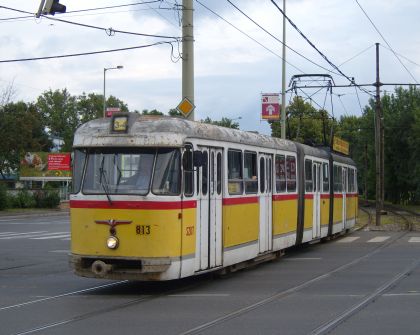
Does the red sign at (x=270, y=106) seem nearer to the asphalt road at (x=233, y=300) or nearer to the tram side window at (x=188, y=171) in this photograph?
the asphalt road at (x=233, y=300)

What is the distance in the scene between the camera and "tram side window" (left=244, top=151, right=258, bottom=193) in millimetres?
14312

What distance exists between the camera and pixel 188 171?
11.7 meters

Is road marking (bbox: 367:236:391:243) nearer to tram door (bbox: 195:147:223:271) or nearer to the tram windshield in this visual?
tram door (bbox: 195:147:223:271)

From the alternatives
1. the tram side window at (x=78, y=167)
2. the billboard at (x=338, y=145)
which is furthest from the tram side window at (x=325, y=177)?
the tram side window at (x=78, y=167)

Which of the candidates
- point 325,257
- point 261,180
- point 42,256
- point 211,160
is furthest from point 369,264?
point 42,256

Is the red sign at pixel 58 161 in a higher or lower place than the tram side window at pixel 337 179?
higher

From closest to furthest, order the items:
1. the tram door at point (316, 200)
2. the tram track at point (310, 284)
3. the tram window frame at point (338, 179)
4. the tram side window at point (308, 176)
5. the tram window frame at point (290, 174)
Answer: the tram track at point (310, 284), the tram window frame at point (290, 174), the tram side window at point (308, 176), the tram door at point (316, 200), the tram window frame at point (338, 179)

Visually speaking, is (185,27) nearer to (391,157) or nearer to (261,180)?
(261,180)

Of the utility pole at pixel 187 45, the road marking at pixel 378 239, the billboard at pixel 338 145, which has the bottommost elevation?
the road marking at pixel 378 239

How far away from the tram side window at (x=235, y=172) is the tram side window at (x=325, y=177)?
313 inches

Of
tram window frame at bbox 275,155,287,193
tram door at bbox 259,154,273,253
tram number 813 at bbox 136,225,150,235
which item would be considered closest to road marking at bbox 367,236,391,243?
tram window frame at bbox 275,155,287,193

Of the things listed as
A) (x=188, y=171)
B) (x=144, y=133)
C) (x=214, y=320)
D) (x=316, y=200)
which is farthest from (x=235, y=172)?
(x=316, y=200)

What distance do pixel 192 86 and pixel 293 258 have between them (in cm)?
526

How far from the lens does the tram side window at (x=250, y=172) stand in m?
14.3
